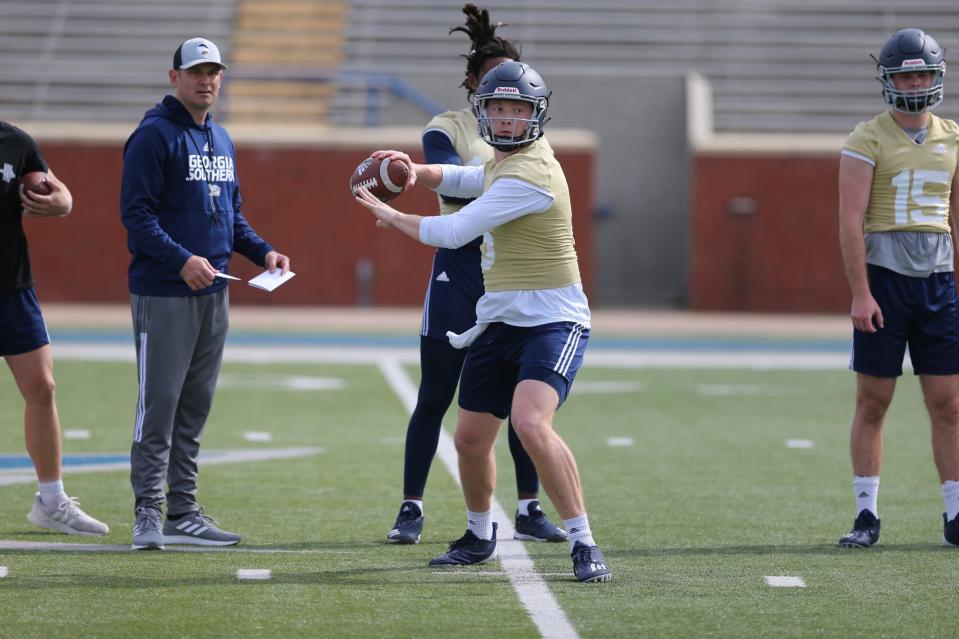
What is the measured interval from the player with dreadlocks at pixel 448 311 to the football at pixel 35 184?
1641 millimetres

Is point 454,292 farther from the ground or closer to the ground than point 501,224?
closer to the ground

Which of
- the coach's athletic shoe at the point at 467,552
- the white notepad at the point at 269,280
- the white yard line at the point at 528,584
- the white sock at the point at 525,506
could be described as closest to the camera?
the white yard line at the point at 528,584

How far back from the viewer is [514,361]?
557cm

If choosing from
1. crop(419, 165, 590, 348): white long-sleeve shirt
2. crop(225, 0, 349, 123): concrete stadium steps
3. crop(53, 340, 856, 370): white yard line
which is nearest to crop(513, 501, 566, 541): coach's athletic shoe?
crop(419, 165, 590, 348): white long-sleeve shirt

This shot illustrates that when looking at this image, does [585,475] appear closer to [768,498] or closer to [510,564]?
[768,498]

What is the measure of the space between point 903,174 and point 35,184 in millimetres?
3692

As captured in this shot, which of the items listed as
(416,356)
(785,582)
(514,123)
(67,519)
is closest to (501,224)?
(514,123)

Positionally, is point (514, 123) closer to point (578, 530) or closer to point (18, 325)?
point (578, 530)

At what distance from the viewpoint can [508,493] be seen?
7.54 metres

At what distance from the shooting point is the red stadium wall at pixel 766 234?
2044 cm

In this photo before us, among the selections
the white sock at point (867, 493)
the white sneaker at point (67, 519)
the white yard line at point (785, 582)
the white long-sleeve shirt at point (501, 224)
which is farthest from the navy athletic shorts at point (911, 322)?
the white sneaker at point (67, 519)

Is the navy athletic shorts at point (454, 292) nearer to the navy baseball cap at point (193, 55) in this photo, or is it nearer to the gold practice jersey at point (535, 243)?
the gold practice jersey at point (535, 243)

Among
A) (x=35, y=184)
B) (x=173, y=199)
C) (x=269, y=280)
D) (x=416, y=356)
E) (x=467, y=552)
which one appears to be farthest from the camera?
(x=416, y=356)

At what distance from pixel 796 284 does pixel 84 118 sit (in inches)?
439
